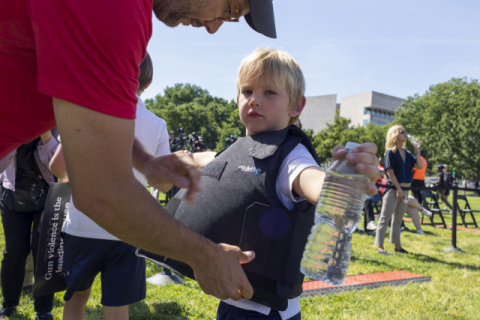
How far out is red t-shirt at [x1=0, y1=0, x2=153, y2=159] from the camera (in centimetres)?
93

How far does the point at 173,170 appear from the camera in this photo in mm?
1638

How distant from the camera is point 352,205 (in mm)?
1386

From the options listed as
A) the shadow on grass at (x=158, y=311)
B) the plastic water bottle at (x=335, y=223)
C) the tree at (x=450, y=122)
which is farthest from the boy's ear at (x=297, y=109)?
the tree at (x=450, y=122)

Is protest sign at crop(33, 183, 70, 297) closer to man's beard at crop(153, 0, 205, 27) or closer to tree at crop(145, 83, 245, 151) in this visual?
man's beard at crop(153, 0, 205, 27)

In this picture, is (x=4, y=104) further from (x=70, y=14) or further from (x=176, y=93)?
(x=176, y=93)

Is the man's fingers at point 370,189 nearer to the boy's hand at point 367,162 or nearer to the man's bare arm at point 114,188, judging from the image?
the boy's hand at point 367,162

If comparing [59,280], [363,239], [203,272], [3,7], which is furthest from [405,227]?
[3,7]

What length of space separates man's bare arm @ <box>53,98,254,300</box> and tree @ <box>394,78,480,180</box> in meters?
48.4

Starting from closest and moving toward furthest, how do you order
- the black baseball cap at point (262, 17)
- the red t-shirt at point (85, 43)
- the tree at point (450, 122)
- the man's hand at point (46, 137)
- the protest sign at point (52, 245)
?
1. the red t-shirt at point (85, 43)
2. the black baseball cap at point (262, 17)
3. the protest sign at point (52, 245)
4. the man's hand at point (46, 137)
5. the tree at point (450, 122)

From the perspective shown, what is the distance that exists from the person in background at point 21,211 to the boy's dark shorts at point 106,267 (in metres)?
1.34

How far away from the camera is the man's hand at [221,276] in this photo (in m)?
1.26

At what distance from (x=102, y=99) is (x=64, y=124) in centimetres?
13

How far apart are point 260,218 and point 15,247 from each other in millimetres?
3109

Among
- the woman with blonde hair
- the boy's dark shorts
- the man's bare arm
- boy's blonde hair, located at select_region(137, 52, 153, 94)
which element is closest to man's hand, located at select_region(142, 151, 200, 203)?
the man's bare arm
